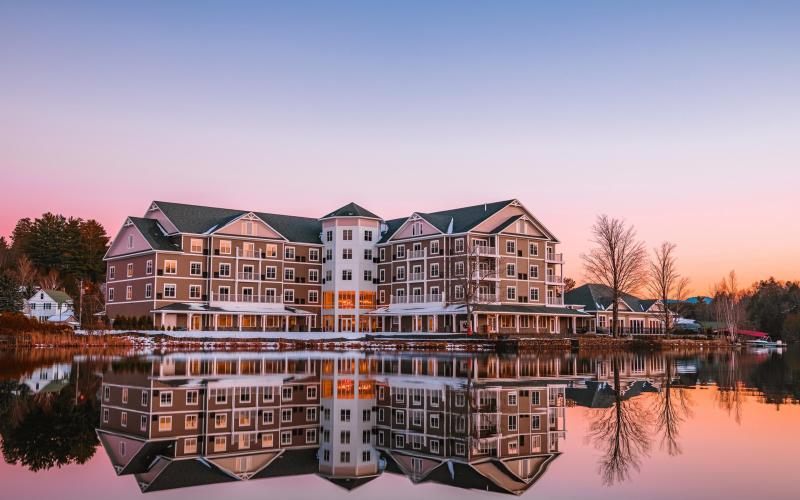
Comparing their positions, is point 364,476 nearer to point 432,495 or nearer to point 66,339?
point 432,495

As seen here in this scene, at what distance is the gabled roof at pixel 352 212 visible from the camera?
86938mm

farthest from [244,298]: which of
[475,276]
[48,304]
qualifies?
[48,304]

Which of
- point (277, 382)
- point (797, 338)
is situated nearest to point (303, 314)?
point (277, 382)

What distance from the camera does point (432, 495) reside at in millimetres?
10117

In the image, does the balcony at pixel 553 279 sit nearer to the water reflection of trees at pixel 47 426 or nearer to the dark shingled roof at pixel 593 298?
the dark shingled roof at pixel 593 298

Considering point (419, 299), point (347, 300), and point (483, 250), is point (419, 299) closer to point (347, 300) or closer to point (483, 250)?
point (483, 250)

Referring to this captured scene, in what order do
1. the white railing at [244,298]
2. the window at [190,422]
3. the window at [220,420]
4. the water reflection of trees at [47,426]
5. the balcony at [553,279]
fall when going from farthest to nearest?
1. the balcony at [553,279]
2. the white railing at [244,298]
3. the window at [220,420]
4. the window at [190,422]
5. the water reflection of trees at [47,426]

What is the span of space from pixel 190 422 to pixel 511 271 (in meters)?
66.2

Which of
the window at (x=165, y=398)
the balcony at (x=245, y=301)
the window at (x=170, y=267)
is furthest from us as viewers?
the balcony at (x=245, y=301)

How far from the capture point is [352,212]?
87.1 metres

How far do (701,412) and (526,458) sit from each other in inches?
330

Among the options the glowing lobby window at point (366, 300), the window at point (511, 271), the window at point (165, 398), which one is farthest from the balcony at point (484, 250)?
the window at point (165, 398)

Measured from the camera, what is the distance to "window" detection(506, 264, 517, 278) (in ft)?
262

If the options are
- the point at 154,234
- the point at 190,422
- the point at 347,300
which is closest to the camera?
the point at 190,422
